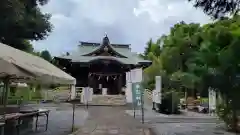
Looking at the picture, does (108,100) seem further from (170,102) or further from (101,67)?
(170,102)

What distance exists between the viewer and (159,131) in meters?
11.3

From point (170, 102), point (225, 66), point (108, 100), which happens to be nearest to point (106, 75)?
point (108, 100)

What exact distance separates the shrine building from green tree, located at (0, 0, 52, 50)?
42.3ft

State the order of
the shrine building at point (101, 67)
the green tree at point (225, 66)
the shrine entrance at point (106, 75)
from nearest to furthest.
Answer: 1. the green tree at point (225, 66)
2. the shrine building at point (101, 67)
3. the shrine entrance at point (106, 75)

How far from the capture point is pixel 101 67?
34562 millimetres

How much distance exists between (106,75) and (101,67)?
1054 millimetres

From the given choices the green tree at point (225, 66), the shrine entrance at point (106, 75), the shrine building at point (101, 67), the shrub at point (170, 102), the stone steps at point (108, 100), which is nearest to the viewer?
the green tree at point (225, 66)

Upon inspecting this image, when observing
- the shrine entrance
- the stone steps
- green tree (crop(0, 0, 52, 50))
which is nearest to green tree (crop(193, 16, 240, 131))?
green tree (crop(0, 0, 52, 50))

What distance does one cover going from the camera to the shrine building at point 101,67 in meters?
33.1

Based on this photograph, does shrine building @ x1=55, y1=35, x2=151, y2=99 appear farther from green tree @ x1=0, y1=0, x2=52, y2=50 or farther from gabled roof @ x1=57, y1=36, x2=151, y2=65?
green tree @ x1=0, y1=0, x2=52, y2=50

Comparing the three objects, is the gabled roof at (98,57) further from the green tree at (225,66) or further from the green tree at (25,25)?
the green tree at (225,66)

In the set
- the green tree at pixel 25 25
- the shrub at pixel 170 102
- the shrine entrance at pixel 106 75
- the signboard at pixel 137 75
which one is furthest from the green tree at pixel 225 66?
the shrine entrance at pixel 106 75

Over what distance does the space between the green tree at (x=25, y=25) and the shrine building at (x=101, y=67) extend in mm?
12903

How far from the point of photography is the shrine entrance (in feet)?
112
